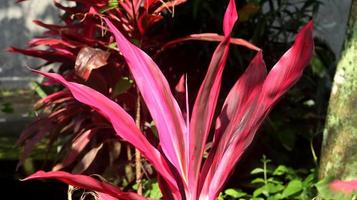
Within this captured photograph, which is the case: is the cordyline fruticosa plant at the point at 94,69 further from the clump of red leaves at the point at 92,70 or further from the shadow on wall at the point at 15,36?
the shadow on wall at the point at 15,36

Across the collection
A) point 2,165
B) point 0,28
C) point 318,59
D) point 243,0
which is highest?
point 243,0

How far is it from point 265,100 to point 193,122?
0.19m

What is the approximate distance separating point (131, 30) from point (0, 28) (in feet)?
16.7

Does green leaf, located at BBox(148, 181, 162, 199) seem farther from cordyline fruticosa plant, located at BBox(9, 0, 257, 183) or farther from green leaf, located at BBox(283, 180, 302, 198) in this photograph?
green leaf, located at BBox(283, 180, 302, 198)

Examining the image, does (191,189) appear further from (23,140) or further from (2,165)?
(2,165)

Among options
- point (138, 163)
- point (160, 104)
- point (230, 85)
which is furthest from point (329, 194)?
point (230, 85)

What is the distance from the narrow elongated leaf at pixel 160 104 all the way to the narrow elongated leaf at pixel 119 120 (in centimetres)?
3

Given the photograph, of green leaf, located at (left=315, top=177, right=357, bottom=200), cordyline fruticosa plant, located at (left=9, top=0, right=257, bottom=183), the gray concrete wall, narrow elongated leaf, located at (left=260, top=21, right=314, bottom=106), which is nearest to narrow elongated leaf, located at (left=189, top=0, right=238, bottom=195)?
narrow elongated leaf, located at (left=260, top=21, right=314, bottom=106)

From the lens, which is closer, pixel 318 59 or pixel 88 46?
pixel 88 46

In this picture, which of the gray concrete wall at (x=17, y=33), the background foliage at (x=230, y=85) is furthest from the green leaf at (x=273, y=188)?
the gray concrete wall at (x=17, y=33)

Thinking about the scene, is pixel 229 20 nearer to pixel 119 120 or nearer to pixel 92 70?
pixel 119 120

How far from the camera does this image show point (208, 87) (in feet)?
5.04

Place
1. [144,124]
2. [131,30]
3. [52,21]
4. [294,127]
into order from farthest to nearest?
[52,21]
[294,127]
[144,124]
[131,30]

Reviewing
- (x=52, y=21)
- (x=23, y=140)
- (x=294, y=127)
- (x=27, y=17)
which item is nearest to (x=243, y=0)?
(x=294, y=127)
